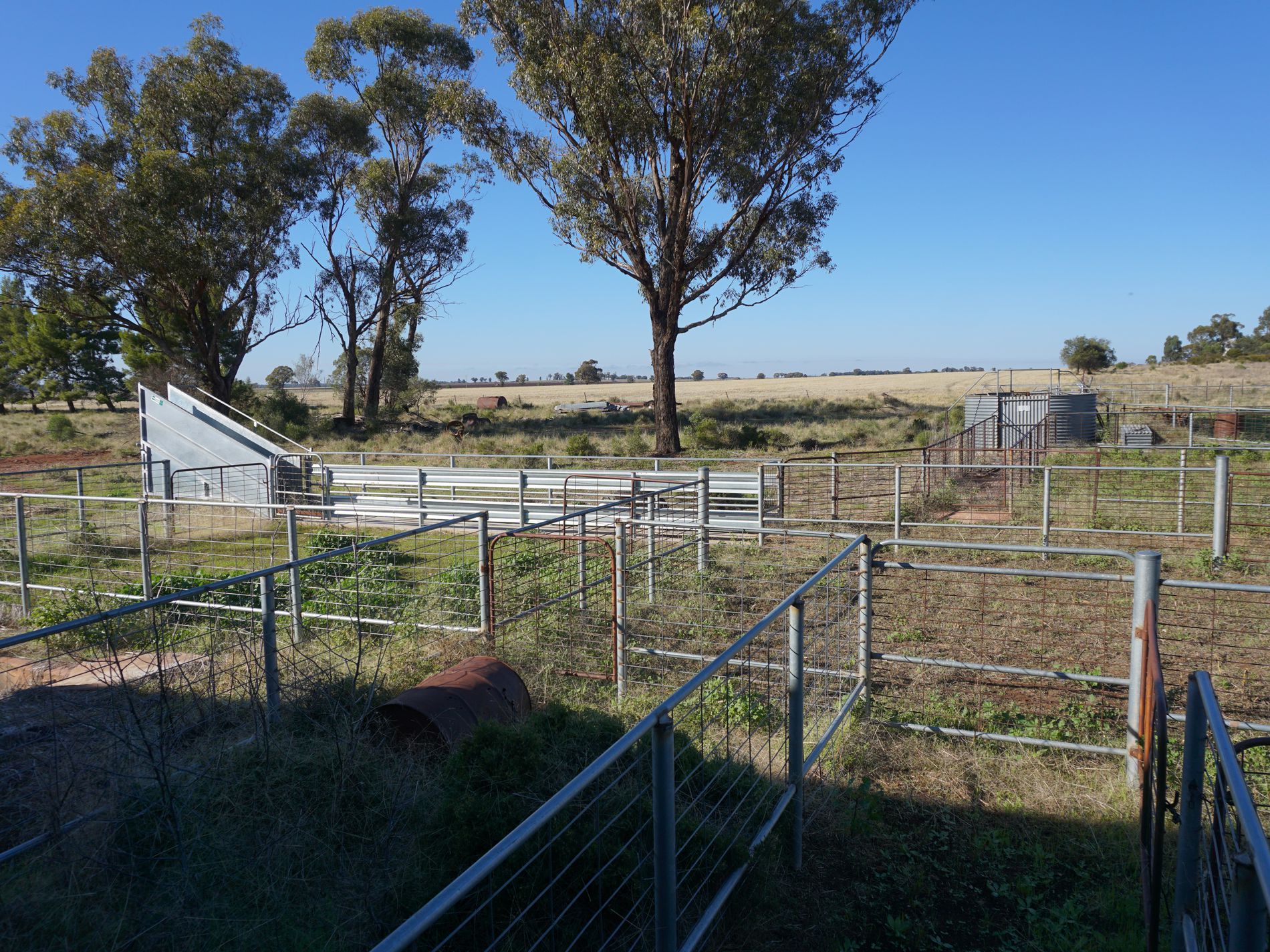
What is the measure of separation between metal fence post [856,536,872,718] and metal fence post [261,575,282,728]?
3.74 m

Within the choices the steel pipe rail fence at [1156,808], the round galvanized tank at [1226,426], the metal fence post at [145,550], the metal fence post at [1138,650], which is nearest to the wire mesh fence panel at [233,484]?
the metal fence post at [145,550]

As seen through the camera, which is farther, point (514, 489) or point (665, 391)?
point (665, 391)

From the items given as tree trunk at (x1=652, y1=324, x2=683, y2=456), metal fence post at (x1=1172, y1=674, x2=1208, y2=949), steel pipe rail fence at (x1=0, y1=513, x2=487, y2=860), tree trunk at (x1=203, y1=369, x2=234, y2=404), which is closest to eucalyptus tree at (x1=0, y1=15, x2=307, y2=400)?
tree trunk at (x1=203, y1=369, x2=234, y2=404)

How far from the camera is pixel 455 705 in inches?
205

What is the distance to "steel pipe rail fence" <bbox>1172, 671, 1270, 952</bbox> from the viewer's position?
1749 millimetres

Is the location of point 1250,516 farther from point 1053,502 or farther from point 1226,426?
point 1226,426

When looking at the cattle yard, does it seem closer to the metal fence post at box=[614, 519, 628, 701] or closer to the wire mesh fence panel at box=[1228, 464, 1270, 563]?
the metal fence post at box=[614, 519, 628, 701]

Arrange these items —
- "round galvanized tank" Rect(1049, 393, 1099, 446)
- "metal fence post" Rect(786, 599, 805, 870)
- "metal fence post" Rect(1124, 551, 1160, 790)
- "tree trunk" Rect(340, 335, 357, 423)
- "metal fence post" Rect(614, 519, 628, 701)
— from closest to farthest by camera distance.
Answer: "metal fence post" Rect(786, 599, 805, 870) < "metal fence post" Rect(1124, 551, 1160, 790) < "metal fence post" Rect(614, 519, 628, 701) < "round galvanized tank" Rect(1049, 393, 1099, 446) < "tree trunk" Rect(340, 335, 357, 423)

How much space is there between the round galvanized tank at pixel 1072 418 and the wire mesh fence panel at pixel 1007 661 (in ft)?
54.7

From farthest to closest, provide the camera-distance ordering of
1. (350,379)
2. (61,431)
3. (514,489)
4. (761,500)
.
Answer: (350,379) < (61,431) < (514,489) < (761,500)

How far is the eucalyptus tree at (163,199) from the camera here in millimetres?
30047

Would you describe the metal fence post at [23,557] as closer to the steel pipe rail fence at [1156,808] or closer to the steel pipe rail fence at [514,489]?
the steel pipe rail fence at [514,489]

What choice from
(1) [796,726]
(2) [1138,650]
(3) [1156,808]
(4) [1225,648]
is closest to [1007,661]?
(4) [1225,648]

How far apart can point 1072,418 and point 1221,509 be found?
15.5 m
